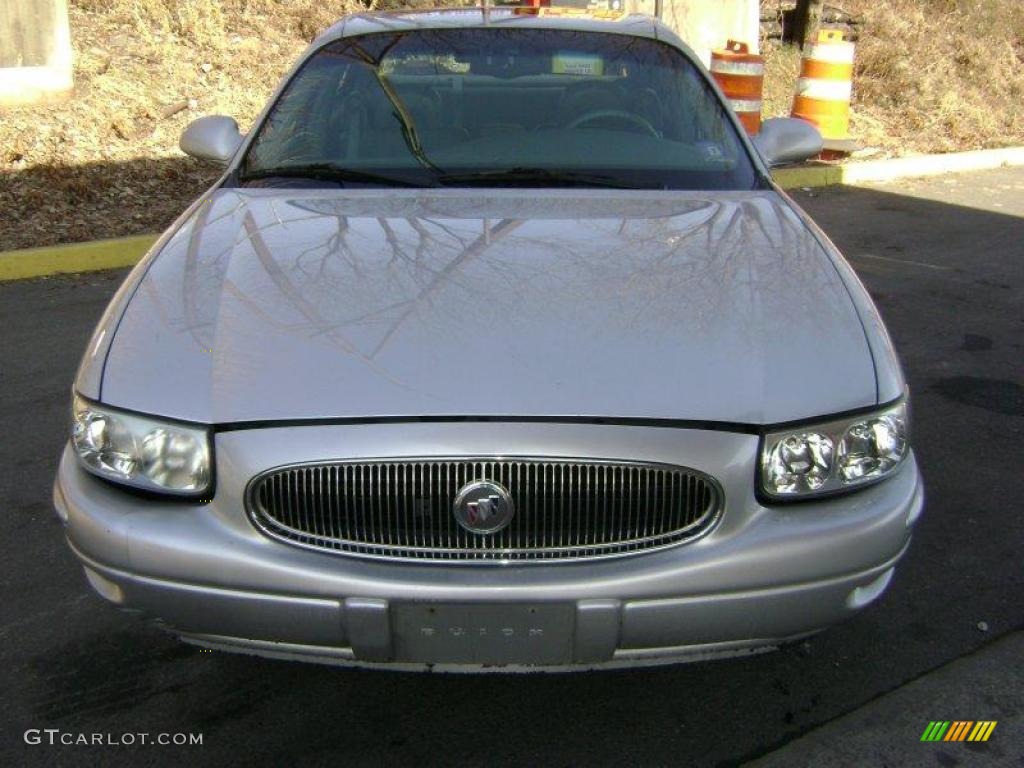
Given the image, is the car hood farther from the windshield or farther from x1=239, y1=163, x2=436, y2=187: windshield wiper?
the windshield

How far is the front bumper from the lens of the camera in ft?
7.15

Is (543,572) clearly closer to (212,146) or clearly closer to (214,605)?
(214,605)

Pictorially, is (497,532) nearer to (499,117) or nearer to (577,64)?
(499,117)

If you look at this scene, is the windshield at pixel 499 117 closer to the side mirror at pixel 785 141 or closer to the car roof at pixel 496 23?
the car roof at pixel 496 23

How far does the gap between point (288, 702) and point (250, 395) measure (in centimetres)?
94

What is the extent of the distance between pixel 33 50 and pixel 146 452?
758cm

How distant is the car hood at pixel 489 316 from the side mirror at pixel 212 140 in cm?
80

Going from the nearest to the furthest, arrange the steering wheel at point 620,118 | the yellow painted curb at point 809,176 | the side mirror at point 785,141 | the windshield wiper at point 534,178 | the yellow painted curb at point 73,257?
the windshield wiper at point 534,178
the steering wheel at point 620,118
the side mirror at point 785,141
the yellow painted curb at point 73,257
the yellow painted curb at point 809,176

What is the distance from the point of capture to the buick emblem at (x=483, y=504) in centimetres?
219

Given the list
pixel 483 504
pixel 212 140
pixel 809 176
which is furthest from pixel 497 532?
pixel 809 176

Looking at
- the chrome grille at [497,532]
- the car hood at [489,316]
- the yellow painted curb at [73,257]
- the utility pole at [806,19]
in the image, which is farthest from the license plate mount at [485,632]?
the utility pole at [806,19]

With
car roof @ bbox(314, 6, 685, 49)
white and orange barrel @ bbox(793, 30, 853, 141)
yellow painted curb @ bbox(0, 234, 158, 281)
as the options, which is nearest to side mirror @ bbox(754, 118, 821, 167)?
car roof @ bbox(314, 6, 685, 49)

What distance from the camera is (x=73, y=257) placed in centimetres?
667

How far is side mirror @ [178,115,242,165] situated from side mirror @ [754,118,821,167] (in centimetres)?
199
